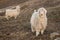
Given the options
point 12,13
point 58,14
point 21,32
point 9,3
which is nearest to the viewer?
point 21,32

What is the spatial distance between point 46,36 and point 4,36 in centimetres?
228

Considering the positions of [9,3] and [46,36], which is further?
[9,3]

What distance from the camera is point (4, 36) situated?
1233cm

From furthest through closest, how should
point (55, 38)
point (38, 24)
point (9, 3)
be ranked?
point (9, 3) < point (38, 24) < point (55, 38)

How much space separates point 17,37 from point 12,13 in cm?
869

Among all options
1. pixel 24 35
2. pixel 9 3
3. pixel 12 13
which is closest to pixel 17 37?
pixel 24 35

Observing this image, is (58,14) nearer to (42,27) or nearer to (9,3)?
(42,27)

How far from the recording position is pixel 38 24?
38.8ft

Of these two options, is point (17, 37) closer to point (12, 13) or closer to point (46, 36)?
point (46, 36)

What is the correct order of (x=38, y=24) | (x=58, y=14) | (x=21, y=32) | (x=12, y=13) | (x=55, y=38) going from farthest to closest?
(x=12, y=13) → (x=58, y=14) → (x=21, y=32) → (x=38, y=24) → (x=55, y=38)

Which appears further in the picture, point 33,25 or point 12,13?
point 12,13

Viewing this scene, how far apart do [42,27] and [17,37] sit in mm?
1372

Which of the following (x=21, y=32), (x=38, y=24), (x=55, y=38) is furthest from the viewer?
(x=21, y=32)

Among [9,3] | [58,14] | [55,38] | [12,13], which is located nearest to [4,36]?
[55,38]
